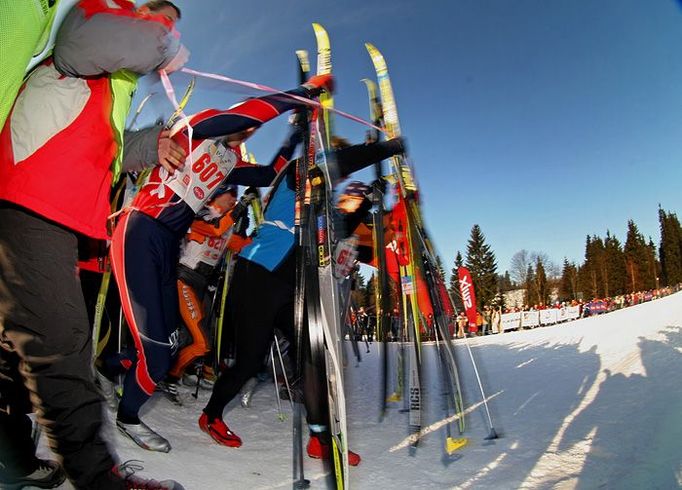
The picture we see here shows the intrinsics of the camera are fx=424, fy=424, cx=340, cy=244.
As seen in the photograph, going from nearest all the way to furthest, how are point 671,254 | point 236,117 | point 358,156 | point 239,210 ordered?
point 236,117, point 358,156, point 239,210, point 671,254

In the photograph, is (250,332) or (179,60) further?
(250,332)

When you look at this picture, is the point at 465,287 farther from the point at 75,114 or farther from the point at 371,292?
the point at 371,292

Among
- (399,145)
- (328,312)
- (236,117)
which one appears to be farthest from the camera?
(399,145)

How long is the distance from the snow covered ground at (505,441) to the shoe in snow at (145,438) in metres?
0.04

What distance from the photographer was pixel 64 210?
1323 mm

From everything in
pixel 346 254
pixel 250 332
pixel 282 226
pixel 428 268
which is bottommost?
pixel 250 332

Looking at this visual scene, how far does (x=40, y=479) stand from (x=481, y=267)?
53005mm

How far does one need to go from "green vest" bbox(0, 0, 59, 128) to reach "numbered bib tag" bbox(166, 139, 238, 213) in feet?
4.40

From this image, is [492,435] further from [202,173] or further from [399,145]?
[202,173]

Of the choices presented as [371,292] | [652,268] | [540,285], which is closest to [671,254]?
[652,268]

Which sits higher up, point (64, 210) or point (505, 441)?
point (64, 210)

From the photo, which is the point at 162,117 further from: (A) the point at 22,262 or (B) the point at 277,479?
(B) the point at 277,479

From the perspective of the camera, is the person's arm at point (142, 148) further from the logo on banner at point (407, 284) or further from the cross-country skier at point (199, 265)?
the logo on banner at point (407, 284)

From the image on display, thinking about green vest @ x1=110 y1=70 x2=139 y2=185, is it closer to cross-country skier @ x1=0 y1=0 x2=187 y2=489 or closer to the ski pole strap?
cross-country skier @ x1=0 y1=0 x2=187 y2=489
